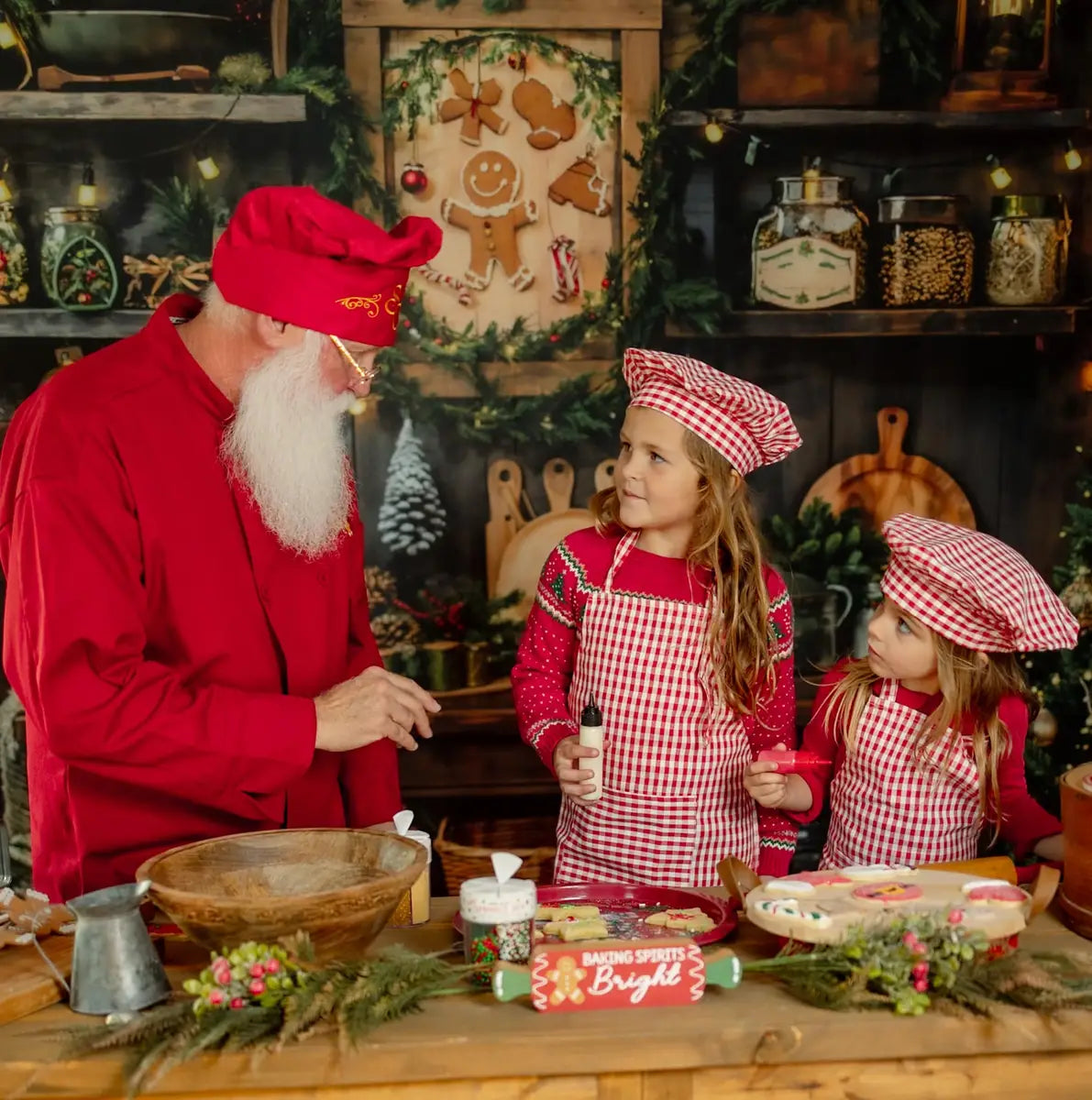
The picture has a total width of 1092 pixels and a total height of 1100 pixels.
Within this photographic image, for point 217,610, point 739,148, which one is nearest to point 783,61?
point 739,148

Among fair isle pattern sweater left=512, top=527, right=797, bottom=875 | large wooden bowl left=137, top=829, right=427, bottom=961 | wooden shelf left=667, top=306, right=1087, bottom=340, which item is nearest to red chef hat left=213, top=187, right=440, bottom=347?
fair isle pattern sweater left=512, top=527, right=797, bottom=875

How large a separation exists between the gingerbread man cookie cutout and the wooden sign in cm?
237

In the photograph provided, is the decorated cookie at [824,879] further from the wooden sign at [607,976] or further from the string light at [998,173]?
the string light at [998,173]

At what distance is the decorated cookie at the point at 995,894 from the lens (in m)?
1.88

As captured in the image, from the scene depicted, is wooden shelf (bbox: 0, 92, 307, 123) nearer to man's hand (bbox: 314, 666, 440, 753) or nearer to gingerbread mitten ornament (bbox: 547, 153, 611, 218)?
gingerbread mitten ornament (bbox: 547, 153, 611, 218)

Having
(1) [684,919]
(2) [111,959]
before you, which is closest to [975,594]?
(1) [684,919]

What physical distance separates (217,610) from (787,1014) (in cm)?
124

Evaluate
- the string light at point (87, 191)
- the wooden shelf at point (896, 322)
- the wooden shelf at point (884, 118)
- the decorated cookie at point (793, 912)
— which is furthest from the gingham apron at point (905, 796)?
the string light at point (87, 191)

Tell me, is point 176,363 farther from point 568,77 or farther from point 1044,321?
point 1044,321

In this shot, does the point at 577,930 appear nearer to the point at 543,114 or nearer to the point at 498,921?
the point at 498,921

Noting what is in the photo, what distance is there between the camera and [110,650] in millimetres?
2109

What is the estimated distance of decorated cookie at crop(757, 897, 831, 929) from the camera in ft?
5.92

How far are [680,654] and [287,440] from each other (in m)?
0.92

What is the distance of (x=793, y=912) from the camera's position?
72.0 inches
